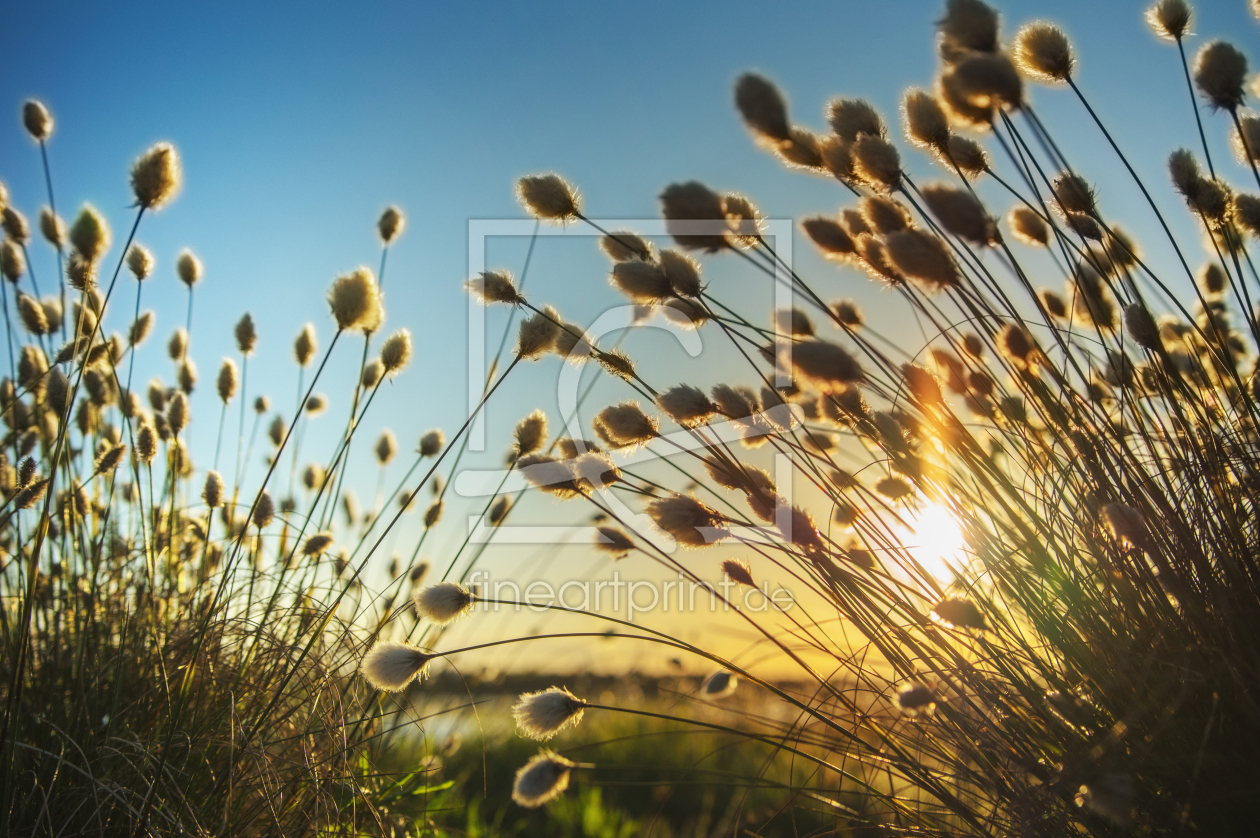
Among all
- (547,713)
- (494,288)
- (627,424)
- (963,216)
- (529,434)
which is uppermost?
(494,288)

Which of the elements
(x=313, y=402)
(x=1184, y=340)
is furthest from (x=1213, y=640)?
(x=313, y=402)

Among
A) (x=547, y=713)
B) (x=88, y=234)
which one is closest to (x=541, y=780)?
(x=547, y=713)

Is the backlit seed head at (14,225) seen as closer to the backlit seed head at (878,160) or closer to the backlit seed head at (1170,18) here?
the backlit seed head at (878,160)

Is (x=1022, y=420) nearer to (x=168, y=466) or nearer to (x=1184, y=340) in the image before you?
(x=1184, y=340)

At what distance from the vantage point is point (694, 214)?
1.38 m

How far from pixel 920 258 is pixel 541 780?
1.01m

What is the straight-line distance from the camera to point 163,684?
1.70 m

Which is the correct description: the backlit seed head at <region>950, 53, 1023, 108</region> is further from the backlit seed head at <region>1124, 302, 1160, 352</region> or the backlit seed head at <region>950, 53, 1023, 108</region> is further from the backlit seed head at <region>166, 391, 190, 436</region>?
the backlit seed head at <region>166, 391, 190, 436</region>

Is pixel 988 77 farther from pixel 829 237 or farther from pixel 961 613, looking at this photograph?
pixel 961 613

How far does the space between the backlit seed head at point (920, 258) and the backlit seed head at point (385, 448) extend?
2176 millimetres

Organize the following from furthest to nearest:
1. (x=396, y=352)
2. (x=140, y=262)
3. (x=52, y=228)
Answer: (x=52, y=228) < (x=140, y=262) < (x=396, y=352)

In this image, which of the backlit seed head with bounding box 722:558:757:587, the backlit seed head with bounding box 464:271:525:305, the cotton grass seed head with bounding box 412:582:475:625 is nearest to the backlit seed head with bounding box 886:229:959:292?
the backlit seed head with bounding box 722:558:757:587

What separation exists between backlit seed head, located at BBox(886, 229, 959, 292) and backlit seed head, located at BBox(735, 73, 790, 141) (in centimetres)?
40

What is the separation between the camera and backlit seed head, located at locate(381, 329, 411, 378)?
201 centimetres
